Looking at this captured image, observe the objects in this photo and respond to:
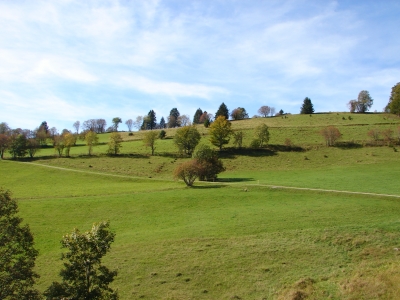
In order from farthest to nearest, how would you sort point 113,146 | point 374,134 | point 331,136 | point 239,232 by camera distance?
point 113,146, point 374,134, point 331,136, point 239,232

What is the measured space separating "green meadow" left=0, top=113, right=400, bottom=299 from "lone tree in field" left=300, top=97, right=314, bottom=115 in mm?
73495

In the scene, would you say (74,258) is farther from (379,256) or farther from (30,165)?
(30,165)

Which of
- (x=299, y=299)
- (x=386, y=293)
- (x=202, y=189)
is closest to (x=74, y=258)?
(x=299, y=299)

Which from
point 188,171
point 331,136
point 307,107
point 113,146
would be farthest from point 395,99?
point 307,107

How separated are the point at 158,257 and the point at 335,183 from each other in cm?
3524

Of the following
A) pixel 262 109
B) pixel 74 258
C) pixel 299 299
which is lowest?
pixel 299 299

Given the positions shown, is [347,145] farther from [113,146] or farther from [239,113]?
[239,113]

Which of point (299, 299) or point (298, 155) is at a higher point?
point (298, 155)

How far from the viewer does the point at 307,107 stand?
5522 inches

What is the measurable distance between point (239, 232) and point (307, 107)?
12314 centimetres

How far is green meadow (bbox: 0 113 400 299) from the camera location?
20844mm

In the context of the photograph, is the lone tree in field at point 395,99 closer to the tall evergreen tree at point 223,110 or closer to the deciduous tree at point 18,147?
the tall evergreen tree at point 223,110

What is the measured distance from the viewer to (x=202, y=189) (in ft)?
161

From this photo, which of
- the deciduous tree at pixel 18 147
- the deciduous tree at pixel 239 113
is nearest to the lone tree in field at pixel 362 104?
the deciduous tree at pixel 239 113
